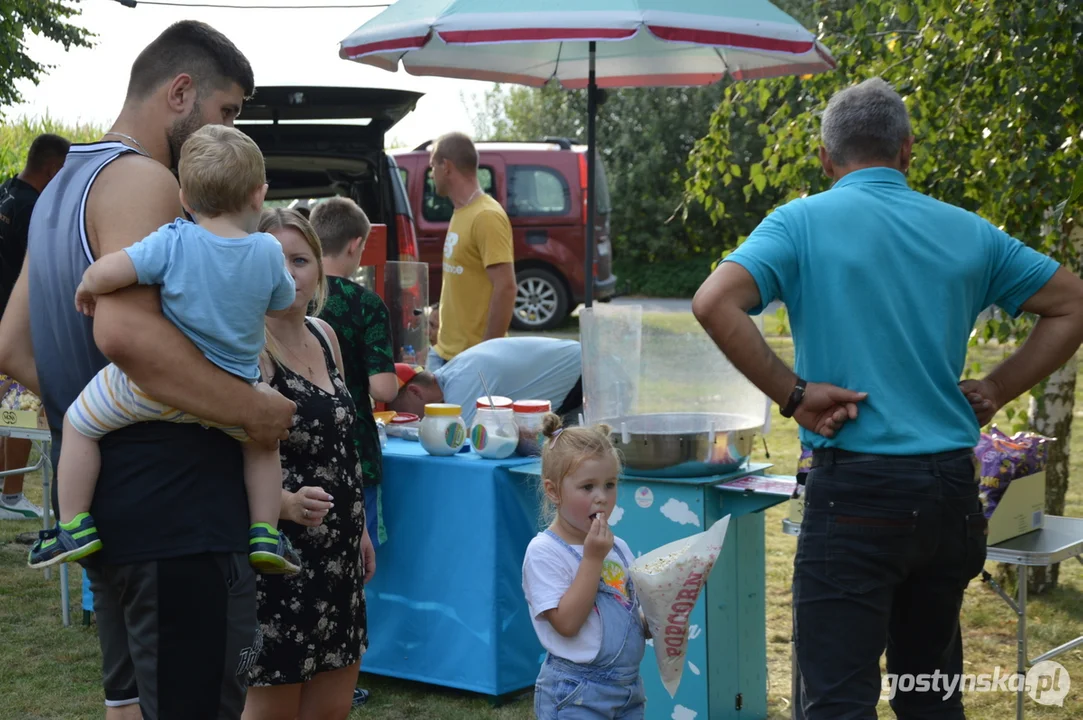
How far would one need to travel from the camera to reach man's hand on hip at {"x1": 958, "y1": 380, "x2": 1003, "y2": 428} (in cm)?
253

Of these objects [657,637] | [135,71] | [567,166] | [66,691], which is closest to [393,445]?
[66,691]

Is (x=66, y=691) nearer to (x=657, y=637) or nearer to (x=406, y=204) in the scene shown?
(x=657, y=637)

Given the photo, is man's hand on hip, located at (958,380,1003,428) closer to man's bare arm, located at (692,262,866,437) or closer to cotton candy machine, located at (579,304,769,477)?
man's bare arm, located at (692,262,866,437)

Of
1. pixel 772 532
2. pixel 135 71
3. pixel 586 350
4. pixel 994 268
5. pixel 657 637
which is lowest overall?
pixel 772 532

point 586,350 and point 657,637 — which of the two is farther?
point 586,350

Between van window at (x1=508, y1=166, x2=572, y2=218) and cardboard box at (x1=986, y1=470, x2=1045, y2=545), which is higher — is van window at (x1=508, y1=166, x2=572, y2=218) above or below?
above

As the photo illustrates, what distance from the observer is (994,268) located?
250 centimetres

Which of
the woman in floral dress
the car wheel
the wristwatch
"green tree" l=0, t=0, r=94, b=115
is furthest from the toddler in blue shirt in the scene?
the car wheel

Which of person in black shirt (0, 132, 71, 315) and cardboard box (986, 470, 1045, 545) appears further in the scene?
person in black shirt (0, 132, 71, 315)

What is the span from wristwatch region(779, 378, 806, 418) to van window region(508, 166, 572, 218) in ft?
39.6

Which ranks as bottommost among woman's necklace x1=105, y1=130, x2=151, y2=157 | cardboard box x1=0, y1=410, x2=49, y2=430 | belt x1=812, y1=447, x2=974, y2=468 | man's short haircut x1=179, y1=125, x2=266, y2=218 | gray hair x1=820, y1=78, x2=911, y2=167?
cardboard box x1=0, y1=410, x2=49, y2=430

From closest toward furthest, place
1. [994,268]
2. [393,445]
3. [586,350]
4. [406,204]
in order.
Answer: [994,268] → [586,350] → [393,445] → [406,204]

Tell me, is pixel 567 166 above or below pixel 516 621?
above

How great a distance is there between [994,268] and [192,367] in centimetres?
164
